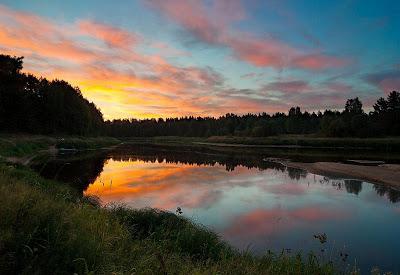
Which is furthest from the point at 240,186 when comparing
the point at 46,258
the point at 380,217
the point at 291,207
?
the point at 46,258

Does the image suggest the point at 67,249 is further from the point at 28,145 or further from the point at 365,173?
the point at 28,145

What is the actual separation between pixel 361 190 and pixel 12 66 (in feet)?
207

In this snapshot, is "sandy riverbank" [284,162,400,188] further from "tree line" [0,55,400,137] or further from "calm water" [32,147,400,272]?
"tree line" [0,55,400,137]

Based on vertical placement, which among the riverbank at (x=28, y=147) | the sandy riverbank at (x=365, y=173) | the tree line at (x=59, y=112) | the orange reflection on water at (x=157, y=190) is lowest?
the orange reflection on water at (x=157, y=190)

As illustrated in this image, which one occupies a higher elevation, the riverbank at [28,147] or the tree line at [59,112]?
the tree line at [59,112]

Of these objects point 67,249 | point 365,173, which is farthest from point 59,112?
point 67,249

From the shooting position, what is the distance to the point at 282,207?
70.5ft

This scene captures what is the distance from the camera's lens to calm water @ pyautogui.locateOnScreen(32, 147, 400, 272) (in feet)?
46.8

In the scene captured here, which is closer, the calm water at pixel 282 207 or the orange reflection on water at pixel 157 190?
the calm water at pixel 282 207

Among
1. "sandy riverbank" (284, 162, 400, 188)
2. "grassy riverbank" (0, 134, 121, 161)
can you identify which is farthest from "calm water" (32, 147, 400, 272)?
"grassy riverbank" (0, 134, 121, 161)

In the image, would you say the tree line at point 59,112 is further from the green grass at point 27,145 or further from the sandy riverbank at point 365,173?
the sandy riverbank at point 365,173

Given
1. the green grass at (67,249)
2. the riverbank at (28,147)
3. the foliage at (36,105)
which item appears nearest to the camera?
the green grass at (67,249)

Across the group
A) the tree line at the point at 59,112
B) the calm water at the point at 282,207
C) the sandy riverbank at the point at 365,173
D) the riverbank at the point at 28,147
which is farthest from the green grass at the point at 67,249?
the tree line at the point at 59,112

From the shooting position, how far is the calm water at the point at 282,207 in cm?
1426
